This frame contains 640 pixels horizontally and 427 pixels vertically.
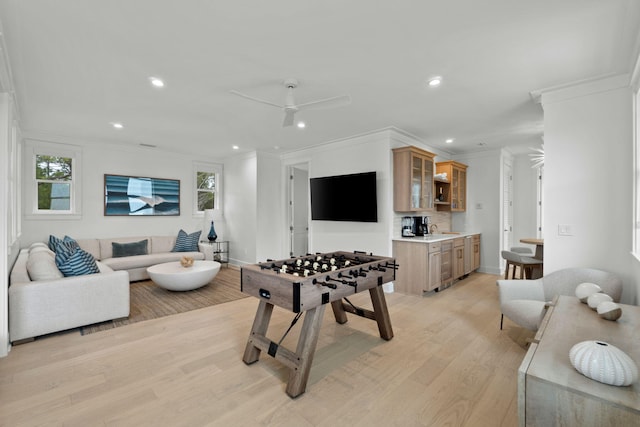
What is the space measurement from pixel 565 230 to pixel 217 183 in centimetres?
647

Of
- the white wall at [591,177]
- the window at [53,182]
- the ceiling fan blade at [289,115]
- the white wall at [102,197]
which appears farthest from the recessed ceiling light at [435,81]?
the window at [53,182]

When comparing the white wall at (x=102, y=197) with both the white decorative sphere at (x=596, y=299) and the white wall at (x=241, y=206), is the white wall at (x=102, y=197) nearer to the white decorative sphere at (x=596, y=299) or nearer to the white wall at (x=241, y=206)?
the white wall at (x=241, y=206)

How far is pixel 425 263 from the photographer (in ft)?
14.2

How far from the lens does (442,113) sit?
3.87 m

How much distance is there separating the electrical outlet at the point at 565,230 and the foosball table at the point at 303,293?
1.75 metres

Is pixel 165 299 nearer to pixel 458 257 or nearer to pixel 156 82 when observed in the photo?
pixel 156 82

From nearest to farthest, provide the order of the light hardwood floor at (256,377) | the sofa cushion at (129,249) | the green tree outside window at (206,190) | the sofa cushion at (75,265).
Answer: the light hardwood floor at (256,377) < the sofa cushion at (75,265) < the sofa cushion at (129,249) < the green tree outside window at (206,190)

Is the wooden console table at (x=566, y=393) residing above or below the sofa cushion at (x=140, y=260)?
above

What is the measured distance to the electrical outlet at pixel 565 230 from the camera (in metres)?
2.98

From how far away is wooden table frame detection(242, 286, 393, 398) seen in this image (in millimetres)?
2088

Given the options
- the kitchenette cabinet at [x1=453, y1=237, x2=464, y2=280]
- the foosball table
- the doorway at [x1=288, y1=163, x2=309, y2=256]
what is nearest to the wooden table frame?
the foosball table

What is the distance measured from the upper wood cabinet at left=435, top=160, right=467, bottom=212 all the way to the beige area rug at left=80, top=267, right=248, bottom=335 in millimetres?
4005

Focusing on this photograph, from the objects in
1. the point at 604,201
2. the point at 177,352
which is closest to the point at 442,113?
the point at 604,201

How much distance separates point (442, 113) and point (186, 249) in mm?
5140
